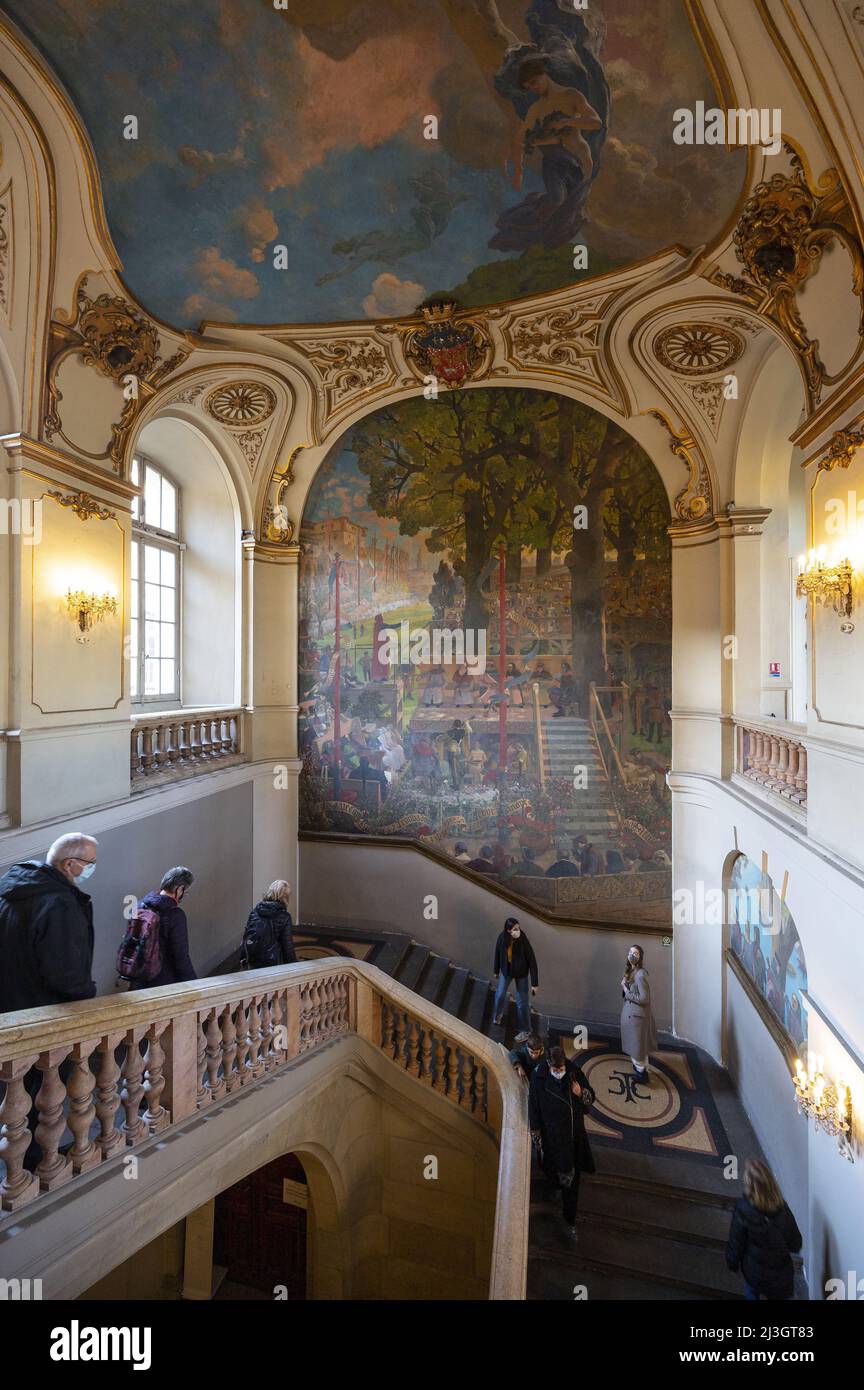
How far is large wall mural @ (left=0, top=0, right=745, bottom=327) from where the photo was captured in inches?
155

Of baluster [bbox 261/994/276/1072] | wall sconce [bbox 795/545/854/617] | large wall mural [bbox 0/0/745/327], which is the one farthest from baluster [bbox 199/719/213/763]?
wall sconce [bbox 795/545/854/617]

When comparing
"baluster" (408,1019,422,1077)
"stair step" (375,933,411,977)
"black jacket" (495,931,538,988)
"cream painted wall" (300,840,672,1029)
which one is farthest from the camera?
"cream painted wall" (300,840,672,1029)

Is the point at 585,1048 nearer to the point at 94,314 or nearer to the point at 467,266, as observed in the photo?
the point at 467,266

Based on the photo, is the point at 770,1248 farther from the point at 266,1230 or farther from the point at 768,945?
the point at 266,1230

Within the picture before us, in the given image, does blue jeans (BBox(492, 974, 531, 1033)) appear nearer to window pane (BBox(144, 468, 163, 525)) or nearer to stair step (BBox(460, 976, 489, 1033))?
stair step (BBox(460, 976, 489, 1033))

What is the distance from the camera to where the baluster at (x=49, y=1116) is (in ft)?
9.60

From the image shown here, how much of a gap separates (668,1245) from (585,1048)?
2.63 metres

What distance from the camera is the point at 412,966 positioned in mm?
8281

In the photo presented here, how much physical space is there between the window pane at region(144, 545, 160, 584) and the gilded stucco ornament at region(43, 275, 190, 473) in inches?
77.7

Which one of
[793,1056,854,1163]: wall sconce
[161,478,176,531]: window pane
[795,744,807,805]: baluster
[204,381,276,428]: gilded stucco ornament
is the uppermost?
[204,381,276,428]: gilded stucco ornament

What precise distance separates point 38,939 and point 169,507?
7.06m

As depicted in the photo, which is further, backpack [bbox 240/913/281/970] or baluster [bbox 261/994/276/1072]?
backpack [bbox 240/913/281/970]

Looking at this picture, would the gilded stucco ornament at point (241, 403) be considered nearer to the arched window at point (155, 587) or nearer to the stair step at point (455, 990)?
the arched window at point (155, 587)

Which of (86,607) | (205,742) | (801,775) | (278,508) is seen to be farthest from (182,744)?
(801,775)
